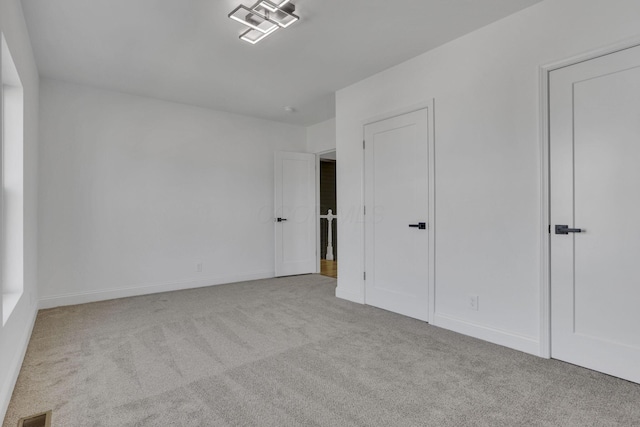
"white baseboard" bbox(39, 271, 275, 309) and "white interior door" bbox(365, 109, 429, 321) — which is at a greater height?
"white interior door" bbox(365, 109, 429, 321)

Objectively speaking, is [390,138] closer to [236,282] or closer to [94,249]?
[236,282]

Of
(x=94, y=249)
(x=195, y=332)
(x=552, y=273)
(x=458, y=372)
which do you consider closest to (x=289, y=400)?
(x=458, y=372)

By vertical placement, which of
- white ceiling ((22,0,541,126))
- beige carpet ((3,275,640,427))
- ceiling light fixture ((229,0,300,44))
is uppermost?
white ceiling ((22,0,541,126))

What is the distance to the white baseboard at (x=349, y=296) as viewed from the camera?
3920 mm

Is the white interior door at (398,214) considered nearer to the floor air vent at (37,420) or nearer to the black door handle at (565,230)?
the black door handle at (565,230)

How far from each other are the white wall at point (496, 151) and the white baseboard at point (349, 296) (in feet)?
3.25

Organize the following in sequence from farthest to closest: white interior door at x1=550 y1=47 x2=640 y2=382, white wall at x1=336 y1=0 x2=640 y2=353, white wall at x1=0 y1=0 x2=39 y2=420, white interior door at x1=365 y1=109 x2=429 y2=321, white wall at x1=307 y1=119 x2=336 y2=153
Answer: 1. white wall at x1=307 y1=119 x2=336 y2=153
2. white interior door at x1=365 y1=109 x2=429 y2=321
3. white wall at x1=336 y1=0 x2=640 y2=353
4. white interior door at x1=550 y1=47 x2=640 y2=382
5. white wall at x1=0 y1=0 x2=39 y2=420

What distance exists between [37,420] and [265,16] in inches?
109

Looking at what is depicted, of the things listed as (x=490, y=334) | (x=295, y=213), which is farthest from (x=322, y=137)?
(x=490, y=334)

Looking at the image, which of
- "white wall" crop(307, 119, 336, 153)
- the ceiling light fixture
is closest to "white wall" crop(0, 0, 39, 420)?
the ceiling light fixture

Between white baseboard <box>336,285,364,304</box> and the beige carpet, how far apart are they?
1.66 ft

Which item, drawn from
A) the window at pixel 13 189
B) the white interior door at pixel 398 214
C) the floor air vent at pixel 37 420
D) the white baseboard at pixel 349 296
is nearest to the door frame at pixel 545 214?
the white interior door at pixel 398 214

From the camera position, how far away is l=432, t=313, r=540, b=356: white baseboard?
2.52 meters

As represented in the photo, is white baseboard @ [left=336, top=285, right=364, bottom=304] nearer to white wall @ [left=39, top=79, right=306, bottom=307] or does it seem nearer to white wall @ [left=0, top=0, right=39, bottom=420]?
white wall @ [left=39, top=79, right=306, bottom=307]
